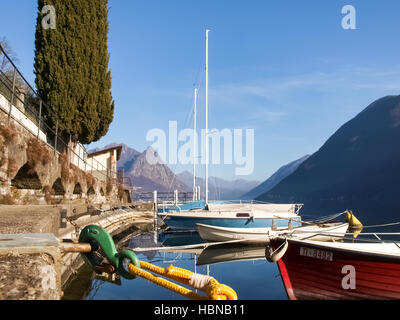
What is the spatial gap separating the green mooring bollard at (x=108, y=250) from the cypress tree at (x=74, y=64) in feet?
77.2

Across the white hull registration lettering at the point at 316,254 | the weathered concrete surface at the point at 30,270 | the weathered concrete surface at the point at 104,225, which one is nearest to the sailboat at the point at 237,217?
the weathered concrete surface at the point at 104,225

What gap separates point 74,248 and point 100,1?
28.7 meters

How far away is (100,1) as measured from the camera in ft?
90.5

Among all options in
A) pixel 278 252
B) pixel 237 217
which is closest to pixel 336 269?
pixel 278 252

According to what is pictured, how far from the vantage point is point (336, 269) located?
9.15m

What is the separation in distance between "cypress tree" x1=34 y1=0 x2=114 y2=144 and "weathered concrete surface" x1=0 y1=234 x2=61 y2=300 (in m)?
23.8

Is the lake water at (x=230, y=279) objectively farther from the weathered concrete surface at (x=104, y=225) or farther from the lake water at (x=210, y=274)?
the weathered concrete surface at (x=104, y=225)

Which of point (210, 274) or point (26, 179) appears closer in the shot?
point (26, 179)

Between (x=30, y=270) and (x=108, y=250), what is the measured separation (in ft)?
2.22

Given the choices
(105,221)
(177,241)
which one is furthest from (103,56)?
(177,241)

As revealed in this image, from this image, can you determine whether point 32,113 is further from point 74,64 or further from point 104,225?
point 104,225

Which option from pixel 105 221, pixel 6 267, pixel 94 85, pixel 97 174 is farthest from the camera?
pixel 97 174
